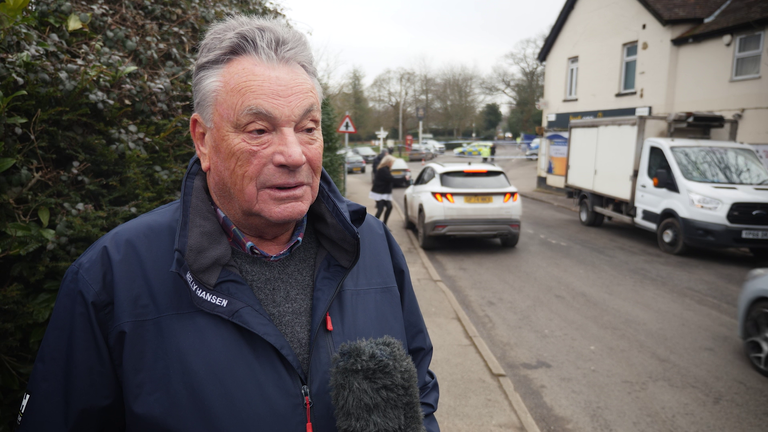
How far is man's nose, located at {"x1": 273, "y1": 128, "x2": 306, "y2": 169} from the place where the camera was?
1.49 m

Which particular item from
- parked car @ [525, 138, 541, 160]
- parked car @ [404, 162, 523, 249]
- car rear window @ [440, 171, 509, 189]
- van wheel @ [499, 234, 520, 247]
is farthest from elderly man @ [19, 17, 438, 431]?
parked car @ [525, 138, 541, 160]

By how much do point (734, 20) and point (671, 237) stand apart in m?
8.25

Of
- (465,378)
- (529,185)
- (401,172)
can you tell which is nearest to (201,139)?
(465,378)

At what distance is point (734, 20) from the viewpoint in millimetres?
13766

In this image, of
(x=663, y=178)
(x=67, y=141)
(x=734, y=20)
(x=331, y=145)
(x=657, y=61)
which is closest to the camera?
(x=67, y=141)

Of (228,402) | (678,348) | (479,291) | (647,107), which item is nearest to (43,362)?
(228,402)

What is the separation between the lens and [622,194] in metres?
11.5

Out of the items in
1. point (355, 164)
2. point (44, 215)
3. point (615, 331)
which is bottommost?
point (615, 331)

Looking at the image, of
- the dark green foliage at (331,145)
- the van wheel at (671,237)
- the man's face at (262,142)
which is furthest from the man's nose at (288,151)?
the dark green foliage at (331,145)

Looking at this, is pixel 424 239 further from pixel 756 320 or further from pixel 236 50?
pixel 236 50

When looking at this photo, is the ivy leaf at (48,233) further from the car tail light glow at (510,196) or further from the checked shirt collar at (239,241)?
the car tail light glow at (510,196)

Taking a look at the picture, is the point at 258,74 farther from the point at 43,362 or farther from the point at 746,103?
the point at 746,103

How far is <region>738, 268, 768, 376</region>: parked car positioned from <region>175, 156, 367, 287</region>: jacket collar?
4.86 m

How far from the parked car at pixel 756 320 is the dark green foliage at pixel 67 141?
534 cm
